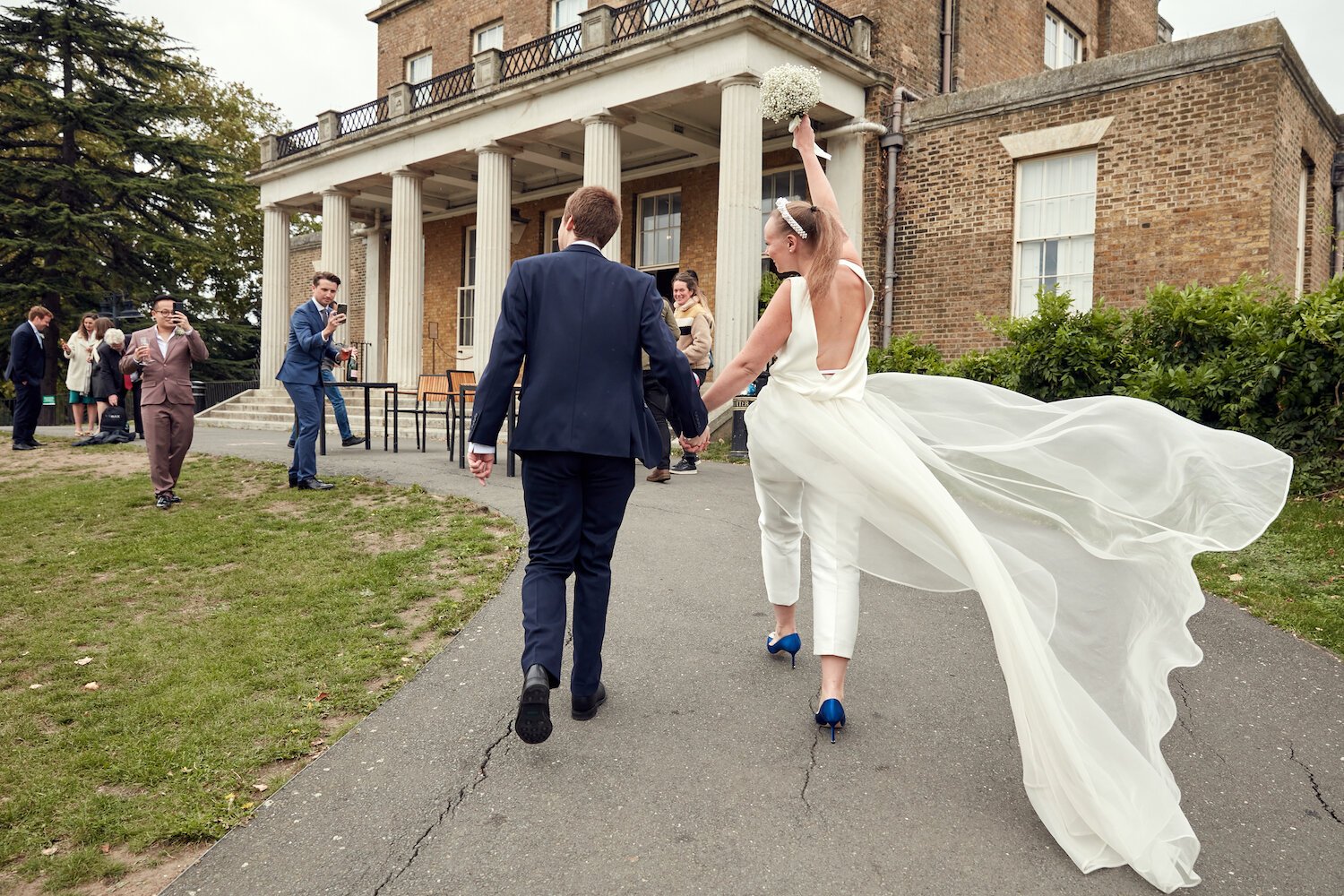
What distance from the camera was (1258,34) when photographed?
1207 centimetres

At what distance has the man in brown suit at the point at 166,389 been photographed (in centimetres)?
802

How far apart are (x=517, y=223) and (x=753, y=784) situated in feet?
65.0

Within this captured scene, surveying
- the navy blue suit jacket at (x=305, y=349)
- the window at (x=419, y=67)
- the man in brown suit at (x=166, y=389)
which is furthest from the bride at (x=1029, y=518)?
the window at (x=419, y=67)

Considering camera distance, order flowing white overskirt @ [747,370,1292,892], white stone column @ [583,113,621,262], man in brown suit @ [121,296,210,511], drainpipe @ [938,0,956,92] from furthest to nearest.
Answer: drainpipe @ [938,0,956,92] < white stone column @ [583,113,621,262] < man in brown suit @ [121,296,210,511] < flowing white overskirt @ [747,370,1292,892]

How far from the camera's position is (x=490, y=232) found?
18.2 m

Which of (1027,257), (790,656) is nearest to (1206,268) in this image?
(1027,257)

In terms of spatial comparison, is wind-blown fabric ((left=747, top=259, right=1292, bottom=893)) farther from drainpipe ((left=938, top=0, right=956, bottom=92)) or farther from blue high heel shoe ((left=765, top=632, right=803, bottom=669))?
drainpipe ((left=938, top=0, right=956, bottom=92))

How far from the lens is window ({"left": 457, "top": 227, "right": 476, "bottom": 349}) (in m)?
24.4

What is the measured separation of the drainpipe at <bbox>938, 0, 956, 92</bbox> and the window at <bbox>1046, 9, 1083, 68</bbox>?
13.8 feet

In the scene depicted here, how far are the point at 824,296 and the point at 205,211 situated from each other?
3341cm

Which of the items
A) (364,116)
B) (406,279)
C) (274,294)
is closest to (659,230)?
(406,279)

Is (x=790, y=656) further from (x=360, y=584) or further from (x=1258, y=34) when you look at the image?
(x=1258, y=34)

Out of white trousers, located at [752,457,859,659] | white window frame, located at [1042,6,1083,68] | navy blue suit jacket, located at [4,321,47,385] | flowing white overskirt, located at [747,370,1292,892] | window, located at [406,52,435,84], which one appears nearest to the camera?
flowing white overskirt, located at [747,370,1292,892]

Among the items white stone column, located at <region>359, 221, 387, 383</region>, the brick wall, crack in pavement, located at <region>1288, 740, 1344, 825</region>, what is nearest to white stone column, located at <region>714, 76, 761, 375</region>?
the brick wall
